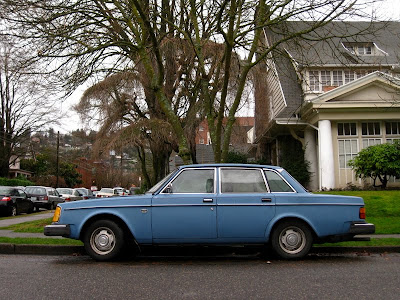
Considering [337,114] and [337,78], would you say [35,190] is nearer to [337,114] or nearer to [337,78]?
[337,114]

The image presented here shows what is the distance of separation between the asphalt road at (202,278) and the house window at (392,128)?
12.2 m

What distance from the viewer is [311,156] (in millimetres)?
19797

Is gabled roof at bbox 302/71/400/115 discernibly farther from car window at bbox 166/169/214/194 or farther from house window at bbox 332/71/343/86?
car window at bbox 166/169/214/194

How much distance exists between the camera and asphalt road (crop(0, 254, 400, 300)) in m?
4.90

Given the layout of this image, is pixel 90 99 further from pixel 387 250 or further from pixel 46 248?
pixel 387 250

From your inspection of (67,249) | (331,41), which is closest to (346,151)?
(331,41)

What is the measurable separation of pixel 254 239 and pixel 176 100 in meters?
12.8

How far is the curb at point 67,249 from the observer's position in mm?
7879

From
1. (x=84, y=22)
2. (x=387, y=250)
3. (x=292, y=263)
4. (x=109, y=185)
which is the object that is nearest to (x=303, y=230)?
(x=292, y=263)

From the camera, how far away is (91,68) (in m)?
12.3

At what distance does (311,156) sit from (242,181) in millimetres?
13273

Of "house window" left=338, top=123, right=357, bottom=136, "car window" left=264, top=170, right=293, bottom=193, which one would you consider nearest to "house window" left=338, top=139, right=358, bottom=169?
"house window" left=338, top=123, right=357, bottom=136

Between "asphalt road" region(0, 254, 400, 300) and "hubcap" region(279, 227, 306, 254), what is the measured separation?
0.78 feet

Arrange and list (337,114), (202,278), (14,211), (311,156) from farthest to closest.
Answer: (14,211), (311,156), (337,114), (202,278)
